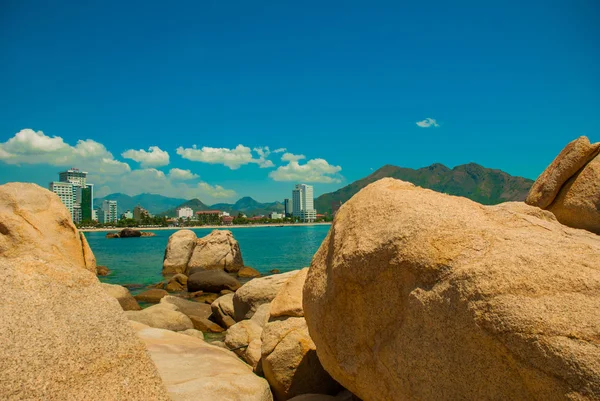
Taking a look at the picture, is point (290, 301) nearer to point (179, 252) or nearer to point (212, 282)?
point (212, 282)

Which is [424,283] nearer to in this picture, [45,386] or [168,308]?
[45,386]

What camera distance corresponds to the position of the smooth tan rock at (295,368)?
24.1 feet

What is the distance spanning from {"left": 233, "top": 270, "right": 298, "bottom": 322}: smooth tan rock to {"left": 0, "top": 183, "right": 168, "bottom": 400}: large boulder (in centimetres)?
1075

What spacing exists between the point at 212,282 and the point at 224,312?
31.4 ft

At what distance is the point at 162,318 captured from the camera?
13.7 metres

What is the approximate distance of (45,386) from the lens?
287 cm

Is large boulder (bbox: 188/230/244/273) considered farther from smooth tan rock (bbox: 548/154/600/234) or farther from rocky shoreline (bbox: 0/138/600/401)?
smooth tan rock (bbox: 548/154/600/234)

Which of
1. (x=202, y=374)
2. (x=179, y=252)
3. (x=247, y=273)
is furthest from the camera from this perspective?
(x=179, y=252)

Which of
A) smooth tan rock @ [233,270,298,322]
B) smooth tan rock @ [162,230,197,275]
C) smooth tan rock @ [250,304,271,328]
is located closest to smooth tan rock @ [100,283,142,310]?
smooth tan rock @ [233,270,298,322]

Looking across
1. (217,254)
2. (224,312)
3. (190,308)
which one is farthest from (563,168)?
(217,254)

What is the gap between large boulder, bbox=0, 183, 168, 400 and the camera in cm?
286

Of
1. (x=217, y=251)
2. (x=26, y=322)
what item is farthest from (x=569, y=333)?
(x=217, y=251)

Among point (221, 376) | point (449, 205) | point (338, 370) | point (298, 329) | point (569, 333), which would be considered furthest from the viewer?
point (298, 329)

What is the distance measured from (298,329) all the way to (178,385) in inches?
89.5
